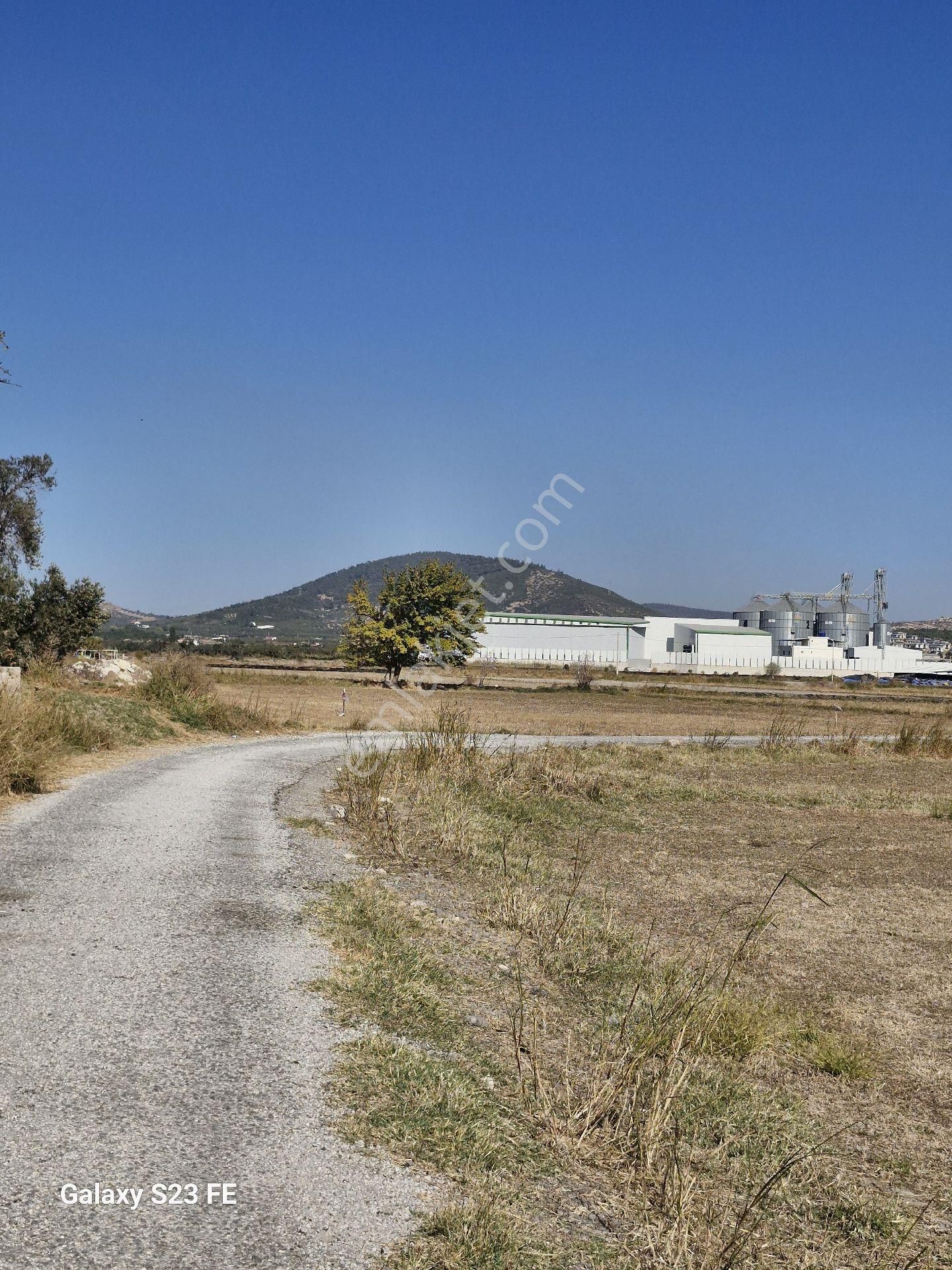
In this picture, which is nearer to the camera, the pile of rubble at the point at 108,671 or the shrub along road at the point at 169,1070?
the shrub along road at the point at 169,1070

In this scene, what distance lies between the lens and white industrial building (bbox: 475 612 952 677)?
404 feet

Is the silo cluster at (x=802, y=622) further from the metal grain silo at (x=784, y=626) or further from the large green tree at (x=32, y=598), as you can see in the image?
the large green tree at (x=32, y=598)

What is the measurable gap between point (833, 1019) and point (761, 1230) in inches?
165

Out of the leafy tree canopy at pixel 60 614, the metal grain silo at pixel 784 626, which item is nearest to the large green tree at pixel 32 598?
the leafy tree canopy at pixel 60 614

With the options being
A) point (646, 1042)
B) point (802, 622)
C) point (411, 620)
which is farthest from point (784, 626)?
point (646, 1042)

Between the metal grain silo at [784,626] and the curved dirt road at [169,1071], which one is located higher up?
the metal grain silo at [784,626]

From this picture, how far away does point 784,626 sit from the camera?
144500 mm

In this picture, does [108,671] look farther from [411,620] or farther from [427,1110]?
[411,620]

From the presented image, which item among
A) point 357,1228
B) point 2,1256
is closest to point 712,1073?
point 357,1228

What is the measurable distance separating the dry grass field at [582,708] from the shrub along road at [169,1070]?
15345 millimetres

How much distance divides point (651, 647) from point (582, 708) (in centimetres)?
7376

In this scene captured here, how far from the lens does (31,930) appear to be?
7.80 m

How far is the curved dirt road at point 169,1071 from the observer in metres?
3.98

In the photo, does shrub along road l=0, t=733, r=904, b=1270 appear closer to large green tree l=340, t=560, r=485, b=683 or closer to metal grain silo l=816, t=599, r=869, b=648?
large green tree l=340, t=560, r=485, b=683
